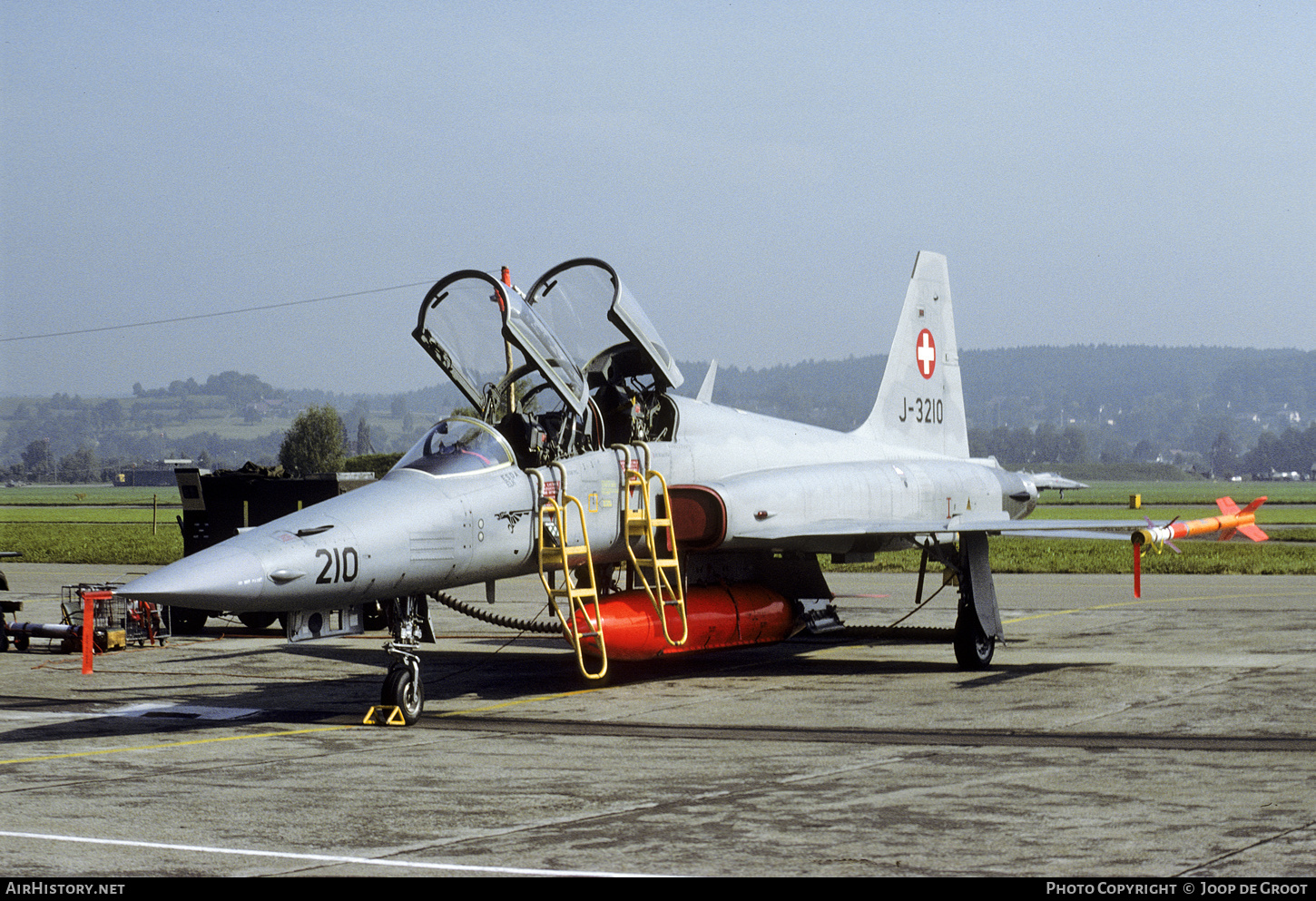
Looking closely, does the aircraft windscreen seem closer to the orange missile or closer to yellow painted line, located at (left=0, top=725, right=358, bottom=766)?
yellow painted line, located at (left=0, top=725, right=358, bottom=766)

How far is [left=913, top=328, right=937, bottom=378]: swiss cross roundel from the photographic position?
18.8m

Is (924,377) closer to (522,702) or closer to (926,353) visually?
(926,353)

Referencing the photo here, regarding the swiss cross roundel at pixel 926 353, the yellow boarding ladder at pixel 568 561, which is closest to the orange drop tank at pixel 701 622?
the yellow boarding ladder at pixel 568 561

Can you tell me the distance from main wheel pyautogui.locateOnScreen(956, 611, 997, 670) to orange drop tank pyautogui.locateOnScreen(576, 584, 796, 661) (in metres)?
1.88

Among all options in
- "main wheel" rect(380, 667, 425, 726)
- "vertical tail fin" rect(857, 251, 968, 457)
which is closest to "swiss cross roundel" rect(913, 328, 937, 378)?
"vertical tail fin" rect(857, 251, 968, 457)

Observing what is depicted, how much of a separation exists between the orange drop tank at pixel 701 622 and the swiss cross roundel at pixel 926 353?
511 cm

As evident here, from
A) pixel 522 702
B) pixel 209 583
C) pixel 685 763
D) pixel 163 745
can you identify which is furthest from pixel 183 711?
pixel 685 763

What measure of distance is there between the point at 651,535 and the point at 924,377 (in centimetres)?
725

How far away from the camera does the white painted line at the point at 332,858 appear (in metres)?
5.94

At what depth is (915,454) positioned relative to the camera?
18391 millimetres

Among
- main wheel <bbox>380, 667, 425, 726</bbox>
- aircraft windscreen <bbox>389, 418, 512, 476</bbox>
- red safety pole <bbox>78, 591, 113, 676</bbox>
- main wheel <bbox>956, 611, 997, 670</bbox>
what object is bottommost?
main wheel <bbox>956, 611, 997, 670</bbox>
